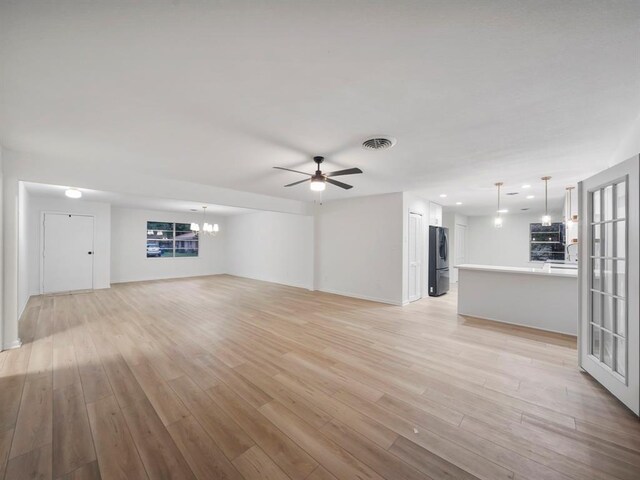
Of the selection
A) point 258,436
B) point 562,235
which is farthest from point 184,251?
point 562,235

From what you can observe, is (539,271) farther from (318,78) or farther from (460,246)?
(460,246)

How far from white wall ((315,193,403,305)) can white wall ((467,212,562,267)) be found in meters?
6.22

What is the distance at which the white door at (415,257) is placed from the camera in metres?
5.93

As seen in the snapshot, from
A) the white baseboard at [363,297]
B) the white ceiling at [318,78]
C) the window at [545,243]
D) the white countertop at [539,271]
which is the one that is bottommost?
the white baseboard at [363,297]

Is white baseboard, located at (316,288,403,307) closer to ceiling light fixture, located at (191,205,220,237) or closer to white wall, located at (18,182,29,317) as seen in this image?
ceiling light fixture, located at (191,205,220,237)

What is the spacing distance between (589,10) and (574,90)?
33.2 inches

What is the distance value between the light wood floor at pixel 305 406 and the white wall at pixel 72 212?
346 cm

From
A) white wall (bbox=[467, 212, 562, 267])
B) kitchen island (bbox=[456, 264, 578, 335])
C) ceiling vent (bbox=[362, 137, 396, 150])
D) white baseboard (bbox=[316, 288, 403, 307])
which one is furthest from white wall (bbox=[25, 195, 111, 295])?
white wall (bbox=[467, 212, 562, 267])

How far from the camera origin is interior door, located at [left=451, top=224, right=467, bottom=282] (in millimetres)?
9133

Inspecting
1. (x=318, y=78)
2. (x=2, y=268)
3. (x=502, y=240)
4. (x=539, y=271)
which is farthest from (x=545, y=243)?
(x=2, y=268)

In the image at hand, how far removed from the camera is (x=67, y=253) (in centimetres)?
675

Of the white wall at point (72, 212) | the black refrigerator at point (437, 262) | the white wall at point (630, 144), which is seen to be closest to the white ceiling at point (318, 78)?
the white wall at point (630, 144)

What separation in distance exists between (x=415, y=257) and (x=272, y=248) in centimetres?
483

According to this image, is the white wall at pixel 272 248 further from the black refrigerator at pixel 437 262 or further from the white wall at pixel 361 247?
the black refrigerator at pixel 437 262
